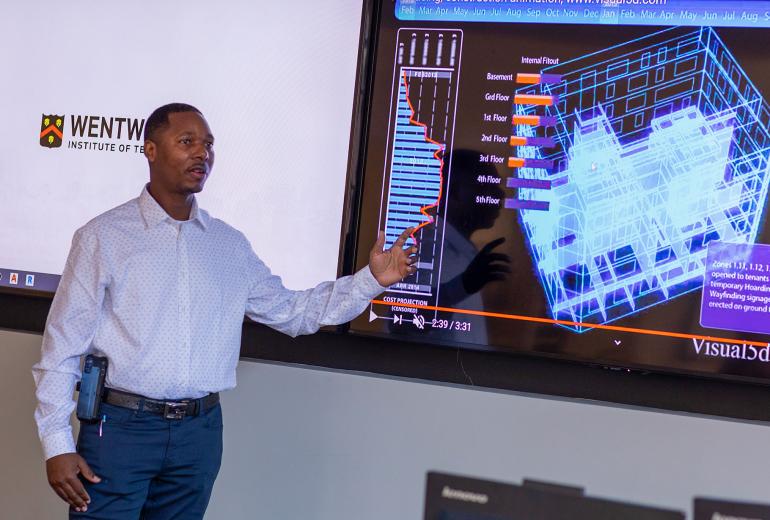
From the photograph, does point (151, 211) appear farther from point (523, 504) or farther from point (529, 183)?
point (523, 504)

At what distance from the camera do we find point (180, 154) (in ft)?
8.33

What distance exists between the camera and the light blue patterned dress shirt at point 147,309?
7.85 ft

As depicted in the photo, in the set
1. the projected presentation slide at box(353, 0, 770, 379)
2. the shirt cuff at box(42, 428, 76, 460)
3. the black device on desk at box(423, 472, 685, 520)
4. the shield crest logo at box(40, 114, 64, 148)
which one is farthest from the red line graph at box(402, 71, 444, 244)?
the black device on desk at box(423, 472, 685, 520)

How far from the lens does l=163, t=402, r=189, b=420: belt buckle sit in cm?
246

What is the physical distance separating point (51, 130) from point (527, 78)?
5.99 ft

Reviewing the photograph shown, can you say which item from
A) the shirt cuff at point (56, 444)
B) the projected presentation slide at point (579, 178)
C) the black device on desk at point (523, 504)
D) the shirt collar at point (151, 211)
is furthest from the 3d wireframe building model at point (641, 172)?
the black device on desk at point (523, 504)

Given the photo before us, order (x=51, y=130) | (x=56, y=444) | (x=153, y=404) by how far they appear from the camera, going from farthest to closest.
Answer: (x=51, y=130), (x=153, y=404), (x=56, y=444)

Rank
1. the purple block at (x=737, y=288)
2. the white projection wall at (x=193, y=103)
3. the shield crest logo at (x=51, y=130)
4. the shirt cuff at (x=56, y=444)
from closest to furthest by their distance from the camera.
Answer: the shirt cuff at (x=56, y=444) < the purple block at (x=737, y=288) < the white projection wall at (x=193, y=103) < the shield crest logo at (x=51, y=130)

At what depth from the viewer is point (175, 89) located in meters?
3.29

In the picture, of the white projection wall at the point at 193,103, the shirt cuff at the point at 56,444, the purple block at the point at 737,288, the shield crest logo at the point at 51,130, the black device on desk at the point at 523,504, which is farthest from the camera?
the shield crest logo at the point at 51,130

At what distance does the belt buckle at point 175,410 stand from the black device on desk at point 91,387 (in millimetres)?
180

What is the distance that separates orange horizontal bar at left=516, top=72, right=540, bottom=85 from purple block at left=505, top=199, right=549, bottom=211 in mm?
390

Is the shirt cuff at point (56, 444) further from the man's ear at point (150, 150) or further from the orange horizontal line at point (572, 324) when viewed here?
the orange horizontal line at point (572, 324)

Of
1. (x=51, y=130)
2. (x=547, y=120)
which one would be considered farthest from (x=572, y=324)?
(x=51, y=130)
